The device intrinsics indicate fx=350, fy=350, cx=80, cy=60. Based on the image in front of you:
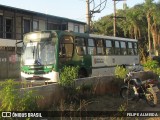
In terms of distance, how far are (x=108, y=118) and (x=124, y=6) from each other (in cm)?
5289

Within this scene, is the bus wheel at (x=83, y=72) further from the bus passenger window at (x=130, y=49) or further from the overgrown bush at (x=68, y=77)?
the bus passenger window at (x=130, y=49)

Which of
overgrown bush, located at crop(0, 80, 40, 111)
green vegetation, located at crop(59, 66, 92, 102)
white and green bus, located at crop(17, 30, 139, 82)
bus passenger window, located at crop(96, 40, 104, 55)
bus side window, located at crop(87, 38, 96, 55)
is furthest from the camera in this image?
bus passenger window, located at crop(96, 40, 104, 55)

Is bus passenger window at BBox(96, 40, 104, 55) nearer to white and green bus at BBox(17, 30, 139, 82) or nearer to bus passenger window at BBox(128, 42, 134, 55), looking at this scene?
white and green bus at BBox(17, 30, 139, 82)

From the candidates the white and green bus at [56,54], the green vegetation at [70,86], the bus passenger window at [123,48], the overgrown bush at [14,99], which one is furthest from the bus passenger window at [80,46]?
the overgrown bush at [14,99]

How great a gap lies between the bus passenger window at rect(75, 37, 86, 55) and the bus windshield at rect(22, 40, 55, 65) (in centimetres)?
195

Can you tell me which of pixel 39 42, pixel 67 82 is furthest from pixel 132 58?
pixel 67 82

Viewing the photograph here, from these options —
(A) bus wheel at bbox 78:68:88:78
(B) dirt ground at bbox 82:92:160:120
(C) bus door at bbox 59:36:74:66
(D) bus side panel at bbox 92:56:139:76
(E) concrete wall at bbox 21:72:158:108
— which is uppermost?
(C) bus door at bbox 59:36:74:66

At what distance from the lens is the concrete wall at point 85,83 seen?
33.0 ft

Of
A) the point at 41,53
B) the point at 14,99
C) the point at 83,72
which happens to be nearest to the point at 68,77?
the point at 14,99

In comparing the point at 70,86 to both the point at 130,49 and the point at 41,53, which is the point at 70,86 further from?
the point at 130,49

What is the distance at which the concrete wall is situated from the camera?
33.0 feet

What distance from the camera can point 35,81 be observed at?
16.8m

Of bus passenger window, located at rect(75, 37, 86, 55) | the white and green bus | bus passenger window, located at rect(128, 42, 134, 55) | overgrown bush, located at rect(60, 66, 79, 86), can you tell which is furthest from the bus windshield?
bus passenger window, located at rect(128, 42, 134, 55)

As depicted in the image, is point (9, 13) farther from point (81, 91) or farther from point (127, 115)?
point (127, 115)
